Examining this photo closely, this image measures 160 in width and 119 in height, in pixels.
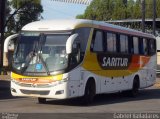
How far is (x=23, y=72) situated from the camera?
721 inches

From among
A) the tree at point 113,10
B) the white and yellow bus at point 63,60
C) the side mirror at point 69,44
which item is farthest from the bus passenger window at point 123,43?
the tree at point 113,10

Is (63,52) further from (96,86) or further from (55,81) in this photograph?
(96,86)

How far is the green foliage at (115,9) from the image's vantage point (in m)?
90.2

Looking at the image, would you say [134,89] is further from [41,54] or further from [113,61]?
[41,54]

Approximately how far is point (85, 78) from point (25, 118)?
4.85 m

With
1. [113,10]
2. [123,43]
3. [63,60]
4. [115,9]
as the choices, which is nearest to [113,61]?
[123,43]

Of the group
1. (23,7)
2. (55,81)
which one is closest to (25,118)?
(55,81)

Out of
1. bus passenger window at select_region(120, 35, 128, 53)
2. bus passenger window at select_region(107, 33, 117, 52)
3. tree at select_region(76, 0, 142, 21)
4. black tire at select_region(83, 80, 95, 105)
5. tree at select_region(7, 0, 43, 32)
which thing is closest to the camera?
black tire at select_region(83, 80, 95, 105)

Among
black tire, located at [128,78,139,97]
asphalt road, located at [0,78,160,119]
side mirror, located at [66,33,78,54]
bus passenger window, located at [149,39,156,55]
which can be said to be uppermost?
side mirror, located at [66,33,78,54]

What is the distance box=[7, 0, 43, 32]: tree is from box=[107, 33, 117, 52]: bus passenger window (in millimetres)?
44805

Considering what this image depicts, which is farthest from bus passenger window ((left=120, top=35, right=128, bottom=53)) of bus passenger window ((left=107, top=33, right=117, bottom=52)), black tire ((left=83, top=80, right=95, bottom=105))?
black tire ((left=83, top=80, right=95, bottom=105))

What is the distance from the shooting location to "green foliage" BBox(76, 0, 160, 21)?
296ft

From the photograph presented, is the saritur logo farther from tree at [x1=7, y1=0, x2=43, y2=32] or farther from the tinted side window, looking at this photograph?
tree at [x1=7, y1=0, x2=43, y2=32]

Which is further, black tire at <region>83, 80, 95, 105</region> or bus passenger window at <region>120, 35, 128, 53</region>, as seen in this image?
bus passenger window at <region>120, 35, 128, 53</region>
